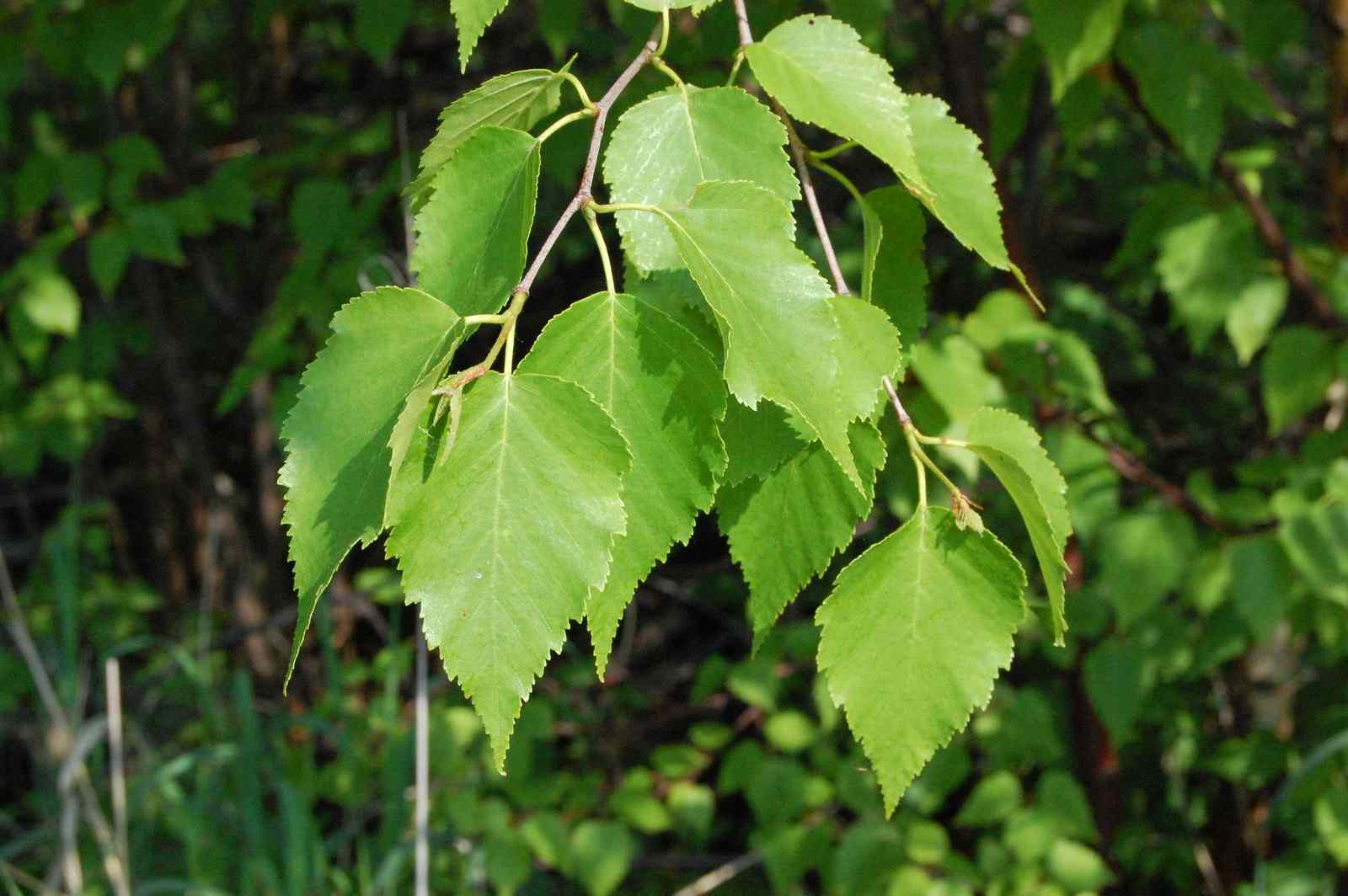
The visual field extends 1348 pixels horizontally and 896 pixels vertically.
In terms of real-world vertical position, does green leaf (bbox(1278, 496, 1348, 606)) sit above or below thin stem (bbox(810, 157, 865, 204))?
below

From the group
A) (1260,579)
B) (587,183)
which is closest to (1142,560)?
(1260,579)

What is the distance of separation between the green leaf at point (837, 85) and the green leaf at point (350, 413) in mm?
184

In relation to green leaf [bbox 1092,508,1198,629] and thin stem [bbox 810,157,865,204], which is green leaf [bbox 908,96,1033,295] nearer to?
thin stem [bbox 810,157,865,204]

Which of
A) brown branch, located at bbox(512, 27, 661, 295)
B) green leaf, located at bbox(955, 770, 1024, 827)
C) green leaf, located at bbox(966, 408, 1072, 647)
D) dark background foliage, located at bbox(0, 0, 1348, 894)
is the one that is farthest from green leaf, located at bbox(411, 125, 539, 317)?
green leaf, located at bbox(955, 770, 1024, 827)

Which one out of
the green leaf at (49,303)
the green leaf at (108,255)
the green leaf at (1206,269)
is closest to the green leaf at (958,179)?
the green leaf at (1206,269)

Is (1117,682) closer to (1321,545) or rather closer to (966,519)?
(1321,545)

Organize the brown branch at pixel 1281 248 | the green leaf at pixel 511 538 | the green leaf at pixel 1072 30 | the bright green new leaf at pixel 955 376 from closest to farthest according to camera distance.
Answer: the green leaf at pixel 511 538 < the green leaf at pixel 1072 30 < the bright green new leaf at pixel 955 376 < the brown branch at pixel 1281 248

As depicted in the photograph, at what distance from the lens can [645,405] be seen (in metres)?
0.54

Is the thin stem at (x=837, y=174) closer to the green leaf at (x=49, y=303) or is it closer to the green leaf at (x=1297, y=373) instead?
the green leaf at (x=1297, y=373)

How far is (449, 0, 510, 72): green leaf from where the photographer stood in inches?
21.9

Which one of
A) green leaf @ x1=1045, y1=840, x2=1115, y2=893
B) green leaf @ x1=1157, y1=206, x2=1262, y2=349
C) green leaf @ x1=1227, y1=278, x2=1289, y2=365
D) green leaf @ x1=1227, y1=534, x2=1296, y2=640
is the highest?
green leaf @ x1=1157, y1=206, x2=1262, y2=349

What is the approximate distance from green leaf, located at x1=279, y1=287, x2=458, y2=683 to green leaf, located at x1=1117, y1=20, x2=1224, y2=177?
105 centimetres

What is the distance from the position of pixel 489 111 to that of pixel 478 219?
78 mm

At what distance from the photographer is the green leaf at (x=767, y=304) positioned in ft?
1.70
